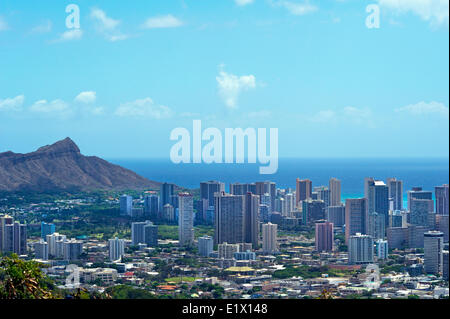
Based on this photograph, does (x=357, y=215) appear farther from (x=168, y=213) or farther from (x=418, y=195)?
(x=168, y=213)

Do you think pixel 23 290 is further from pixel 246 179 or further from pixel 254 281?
pixel 246 179

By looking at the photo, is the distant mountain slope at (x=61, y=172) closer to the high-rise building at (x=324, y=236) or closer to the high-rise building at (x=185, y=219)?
the high-rise building at (x=185, y=219)

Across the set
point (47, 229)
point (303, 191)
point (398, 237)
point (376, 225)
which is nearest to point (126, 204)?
point (47, 229)

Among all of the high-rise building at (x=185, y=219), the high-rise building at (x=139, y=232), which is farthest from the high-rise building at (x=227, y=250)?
the high-rise building at (x=139, y=232)

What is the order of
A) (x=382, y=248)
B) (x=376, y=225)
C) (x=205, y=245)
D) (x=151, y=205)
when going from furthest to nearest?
(x=376, y=225)
(x=151, y=205)
(x=382, y=248)
(x=205, y=245)

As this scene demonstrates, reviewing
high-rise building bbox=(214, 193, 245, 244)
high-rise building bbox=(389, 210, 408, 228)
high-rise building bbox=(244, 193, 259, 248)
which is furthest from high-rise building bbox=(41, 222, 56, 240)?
high-rise building bbox=(389, 210, 408, 228)
